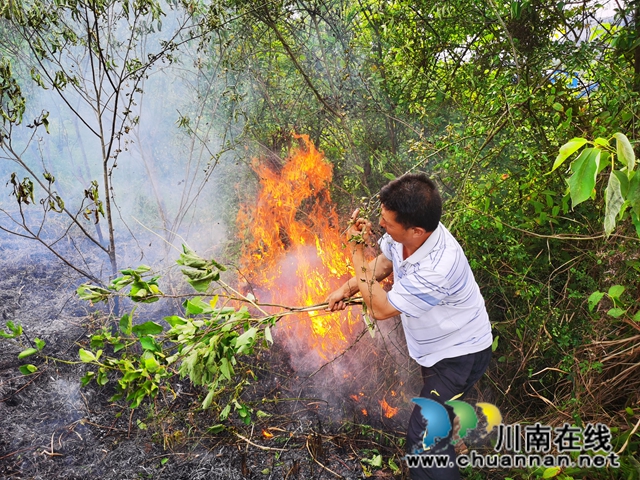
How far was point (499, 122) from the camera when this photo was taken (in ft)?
10.5

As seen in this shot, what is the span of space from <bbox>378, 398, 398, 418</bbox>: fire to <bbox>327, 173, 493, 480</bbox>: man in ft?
3.01

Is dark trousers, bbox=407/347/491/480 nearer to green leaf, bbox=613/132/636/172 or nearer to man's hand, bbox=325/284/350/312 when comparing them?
man's hand, bbox=325/284/350/312

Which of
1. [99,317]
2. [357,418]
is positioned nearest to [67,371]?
[99,317]

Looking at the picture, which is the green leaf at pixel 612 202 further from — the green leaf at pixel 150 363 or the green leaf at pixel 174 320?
the green leaf at pixel 150 363

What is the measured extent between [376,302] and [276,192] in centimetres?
243

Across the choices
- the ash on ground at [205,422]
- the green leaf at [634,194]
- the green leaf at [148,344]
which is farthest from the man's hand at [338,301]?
the green leaf at [634,194]

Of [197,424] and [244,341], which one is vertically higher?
[244,341]

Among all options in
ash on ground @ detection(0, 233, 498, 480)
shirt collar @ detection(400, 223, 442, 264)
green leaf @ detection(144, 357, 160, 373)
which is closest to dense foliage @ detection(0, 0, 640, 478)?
shirt collar @ detection(400, 223, 442, 264)

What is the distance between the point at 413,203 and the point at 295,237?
223cm

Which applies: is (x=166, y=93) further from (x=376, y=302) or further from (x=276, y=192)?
(x=376, y=302)

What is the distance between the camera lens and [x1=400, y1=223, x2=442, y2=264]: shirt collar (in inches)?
110

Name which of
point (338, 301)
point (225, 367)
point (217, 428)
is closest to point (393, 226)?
point (338, 301)

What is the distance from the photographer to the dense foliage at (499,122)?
3.07m

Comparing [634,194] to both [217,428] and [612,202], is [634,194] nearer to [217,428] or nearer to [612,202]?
[612,202]
